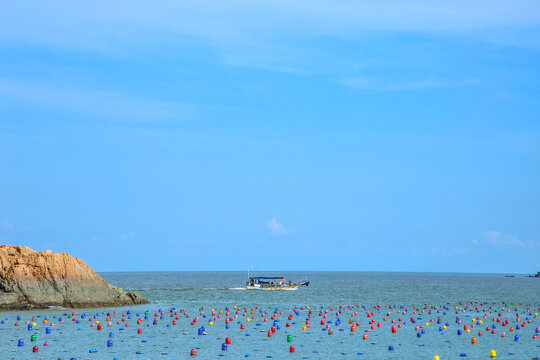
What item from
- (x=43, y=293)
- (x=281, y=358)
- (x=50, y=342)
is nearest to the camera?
(x=281, y=358)

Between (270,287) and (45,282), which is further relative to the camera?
(270,287)

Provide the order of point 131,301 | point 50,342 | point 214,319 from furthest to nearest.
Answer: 1. point 131,301
2. point 214,319
3. point 50,342

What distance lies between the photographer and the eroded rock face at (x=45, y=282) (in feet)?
208

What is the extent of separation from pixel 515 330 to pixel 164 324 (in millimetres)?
29051

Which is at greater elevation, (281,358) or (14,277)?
(14,277)

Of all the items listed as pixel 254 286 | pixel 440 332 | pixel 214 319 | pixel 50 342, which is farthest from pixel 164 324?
pixel 254 286

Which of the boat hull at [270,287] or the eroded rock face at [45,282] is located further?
the boat hull at [270,287]

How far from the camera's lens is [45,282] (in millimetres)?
65750

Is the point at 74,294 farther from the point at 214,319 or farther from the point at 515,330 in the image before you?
the point at 515,330

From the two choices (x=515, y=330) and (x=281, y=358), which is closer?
(x=281, y=358)

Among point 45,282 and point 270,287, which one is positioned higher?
point 45,282

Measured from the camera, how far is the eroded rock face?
63500mm

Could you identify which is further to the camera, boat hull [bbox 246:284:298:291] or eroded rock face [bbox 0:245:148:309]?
boat hull [bbox 246:284:298:291]

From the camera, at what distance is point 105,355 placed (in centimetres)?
3872
